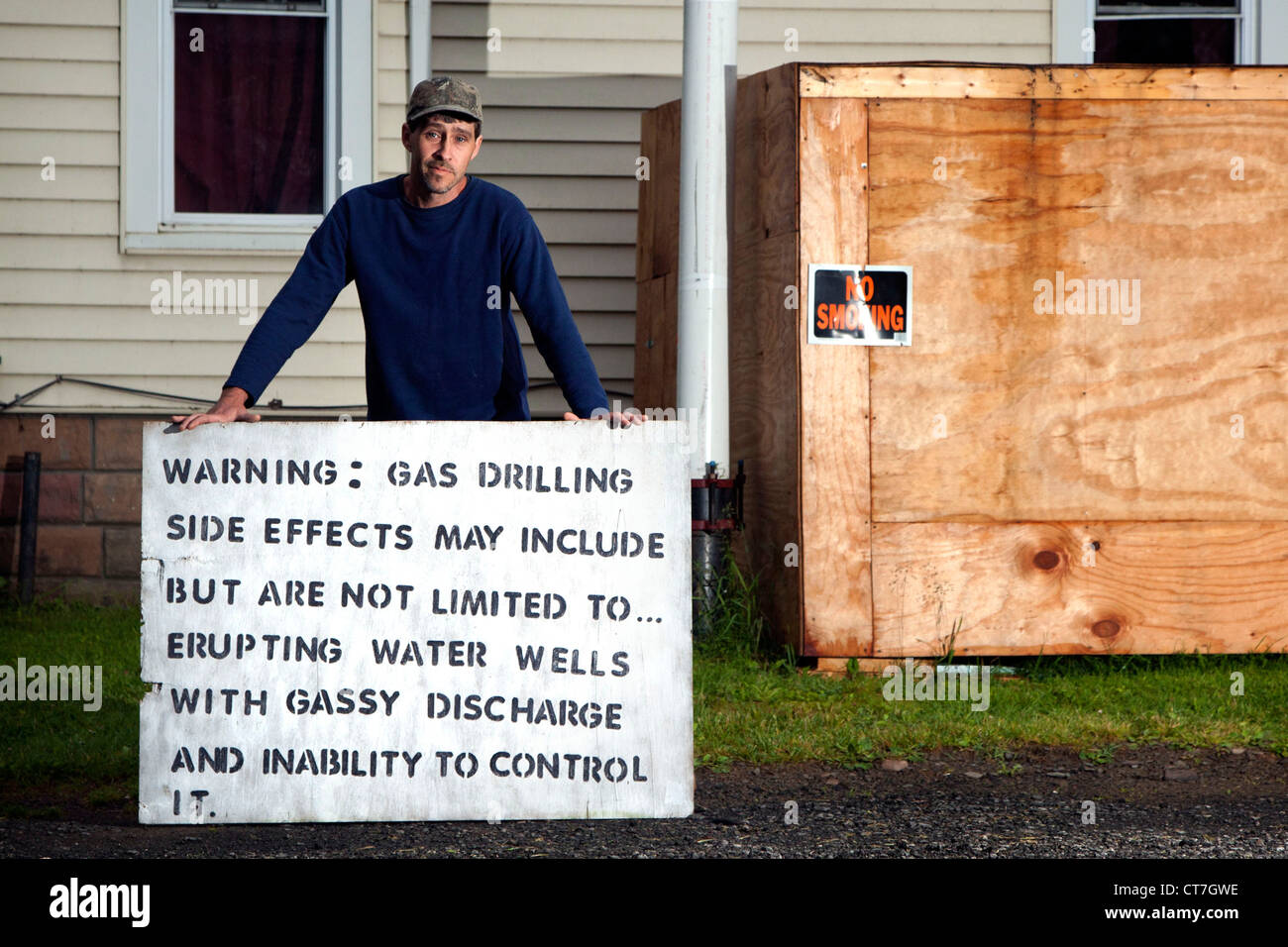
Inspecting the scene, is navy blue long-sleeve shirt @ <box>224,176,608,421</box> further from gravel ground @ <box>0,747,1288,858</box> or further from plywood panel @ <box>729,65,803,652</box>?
plywood panel @ <box>729,65,803,652</box>

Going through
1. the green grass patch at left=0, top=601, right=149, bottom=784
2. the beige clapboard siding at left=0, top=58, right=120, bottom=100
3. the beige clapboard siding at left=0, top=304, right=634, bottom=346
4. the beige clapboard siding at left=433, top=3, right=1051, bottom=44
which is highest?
the beige clapboard siding at left=433, top=3, right=1051, bottom=44

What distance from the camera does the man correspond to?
380 cm

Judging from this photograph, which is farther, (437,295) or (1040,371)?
(1040,371)

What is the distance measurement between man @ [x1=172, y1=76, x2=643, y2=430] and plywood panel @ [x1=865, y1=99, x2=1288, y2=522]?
1989 mm

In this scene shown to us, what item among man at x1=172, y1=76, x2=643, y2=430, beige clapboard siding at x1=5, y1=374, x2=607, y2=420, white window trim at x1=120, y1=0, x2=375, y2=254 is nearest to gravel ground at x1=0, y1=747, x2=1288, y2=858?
man at x1=172, y1=76, x2=643, y2=430

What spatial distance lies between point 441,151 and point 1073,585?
3083 mm

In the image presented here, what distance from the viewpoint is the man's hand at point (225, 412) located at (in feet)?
12.0

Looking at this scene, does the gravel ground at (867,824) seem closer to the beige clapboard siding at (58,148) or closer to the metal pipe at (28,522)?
the metal pipe at (28,522)

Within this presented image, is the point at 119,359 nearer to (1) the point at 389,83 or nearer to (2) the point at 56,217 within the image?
(2) the point at 56,217

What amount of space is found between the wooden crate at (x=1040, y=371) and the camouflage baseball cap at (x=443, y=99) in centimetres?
195

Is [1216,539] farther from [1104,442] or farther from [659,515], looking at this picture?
[659,515]

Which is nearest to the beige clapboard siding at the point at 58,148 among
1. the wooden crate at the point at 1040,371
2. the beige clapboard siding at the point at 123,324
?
the beige clapboard siding at the point at 123,324

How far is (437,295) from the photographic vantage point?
3822 millimetres

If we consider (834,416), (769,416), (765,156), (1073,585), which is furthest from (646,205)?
(1073,585)
